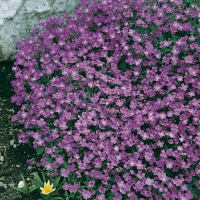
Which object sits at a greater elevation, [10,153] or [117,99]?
[117,99]

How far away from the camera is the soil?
4.02 meters

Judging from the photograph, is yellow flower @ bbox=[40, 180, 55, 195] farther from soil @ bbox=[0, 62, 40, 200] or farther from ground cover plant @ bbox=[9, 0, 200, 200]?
soil @ bbox=[0, 62, 40, 200]

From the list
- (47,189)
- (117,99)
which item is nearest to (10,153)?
(47,189)

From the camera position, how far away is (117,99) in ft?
13.0

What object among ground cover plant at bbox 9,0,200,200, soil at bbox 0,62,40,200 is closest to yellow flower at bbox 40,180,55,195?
ground cover plant at bbox 9,0,200,200

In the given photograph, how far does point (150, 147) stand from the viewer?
12.1 feet

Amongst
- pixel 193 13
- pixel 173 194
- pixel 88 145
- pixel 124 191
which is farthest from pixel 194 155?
pixel 193 13

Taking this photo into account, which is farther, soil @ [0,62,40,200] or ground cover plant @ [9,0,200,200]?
soil @ [0,62,40,200]

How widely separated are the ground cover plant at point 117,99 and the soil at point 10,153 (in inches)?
7.0

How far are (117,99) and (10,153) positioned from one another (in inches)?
48.9

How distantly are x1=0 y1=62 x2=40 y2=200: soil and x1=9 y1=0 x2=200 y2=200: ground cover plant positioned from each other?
177 millimetres

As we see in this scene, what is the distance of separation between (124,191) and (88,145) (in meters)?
0.51

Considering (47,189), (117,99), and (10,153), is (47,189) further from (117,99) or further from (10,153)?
(117,99)

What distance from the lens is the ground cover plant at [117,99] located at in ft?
11.9
